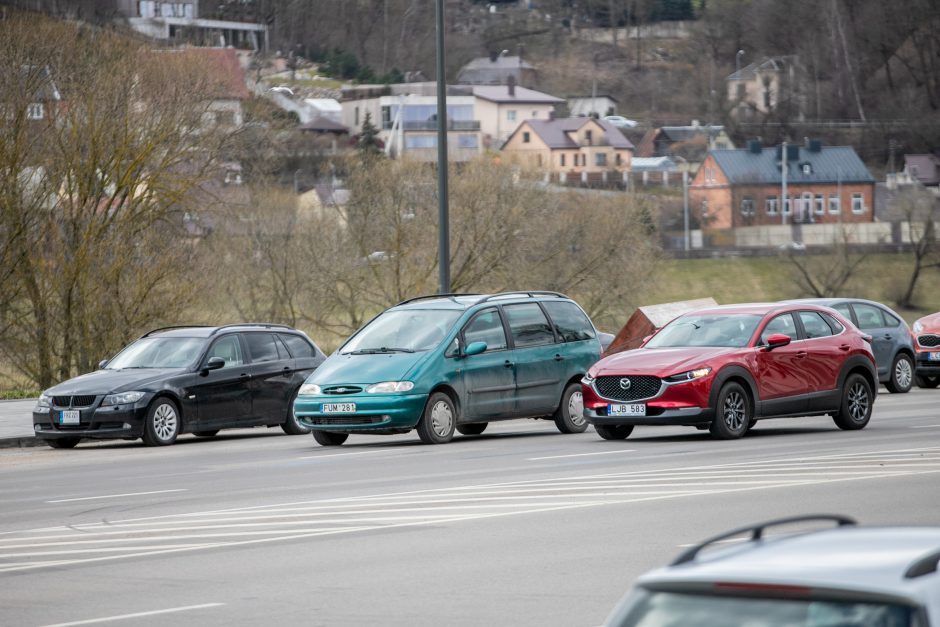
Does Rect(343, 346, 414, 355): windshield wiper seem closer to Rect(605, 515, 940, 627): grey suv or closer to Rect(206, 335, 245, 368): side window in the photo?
Rect(206, 335, 245, 368): side window

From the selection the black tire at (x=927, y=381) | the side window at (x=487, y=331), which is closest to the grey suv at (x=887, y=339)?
the black tire at (x=927, y=381)

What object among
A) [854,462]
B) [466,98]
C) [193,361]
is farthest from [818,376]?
[466,98]

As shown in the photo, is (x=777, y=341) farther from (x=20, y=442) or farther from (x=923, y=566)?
(x=923, y=566)

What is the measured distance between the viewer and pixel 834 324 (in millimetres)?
20703

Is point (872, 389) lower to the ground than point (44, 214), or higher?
lower

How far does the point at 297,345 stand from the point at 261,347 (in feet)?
2.36

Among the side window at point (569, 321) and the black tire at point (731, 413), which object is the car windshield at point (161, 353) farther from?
the black tire at point (731, 413)

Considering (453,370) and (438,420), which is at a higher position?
(453,370)

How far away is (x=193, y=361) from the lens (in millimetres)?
22453

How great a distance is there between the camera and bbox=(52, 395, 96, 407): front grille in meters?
21.4

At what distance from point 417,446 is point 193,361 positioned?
4220 mm

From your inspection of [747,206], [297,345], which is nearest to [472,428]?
[297,345]

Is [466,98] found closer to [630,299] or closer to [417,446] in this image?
[630,299]

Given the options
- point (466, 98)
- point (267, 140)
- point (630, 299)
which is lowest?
point (630, 299)
